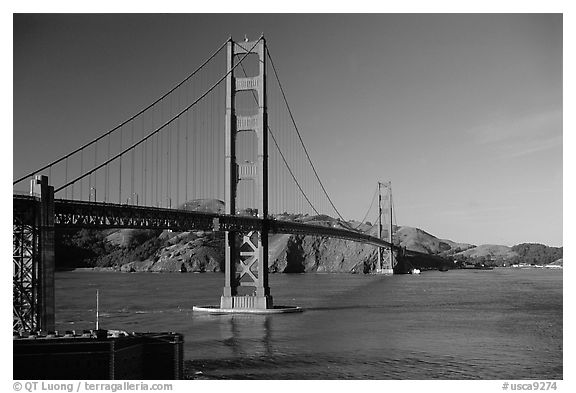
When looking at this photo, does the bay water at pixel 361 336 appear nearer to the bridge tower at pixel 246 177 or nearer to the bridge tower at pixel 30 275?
the bridge tower at pixel 246 177

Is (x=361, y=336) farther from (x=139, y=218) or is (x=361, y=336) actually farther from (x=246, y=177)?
(x=246, y=177)

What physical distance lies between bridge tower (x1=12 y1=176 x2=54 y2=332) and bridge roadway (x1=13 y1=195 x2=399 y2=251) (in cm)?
45

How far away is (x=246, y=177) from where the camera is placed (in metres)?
33.4

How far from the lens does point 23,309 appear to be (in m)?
15.1

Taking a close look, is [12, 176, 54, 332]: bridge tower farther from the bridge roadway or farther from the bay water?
the bay water

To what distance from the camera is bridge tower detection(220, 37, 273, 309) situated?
32500 millimetres

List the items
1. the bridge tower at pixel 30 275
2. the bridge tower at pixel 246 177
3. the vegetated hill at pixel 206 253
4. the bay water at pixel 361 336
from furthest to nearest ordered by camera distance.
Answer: the vegetated hill at pixel 206 253 → the bridge tower at pixel 246 177 → the bay water at pixel 361 336 → the bridge tower at pixel 30 275

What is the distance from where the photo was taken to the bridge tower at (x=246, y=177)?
107 feet

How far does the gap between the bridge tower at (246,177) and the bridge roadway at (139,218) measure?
3.60 feet

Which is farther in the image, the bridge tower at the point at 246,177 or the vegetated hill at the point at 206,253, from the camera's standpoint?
the vegetated hill at the point at 206,253

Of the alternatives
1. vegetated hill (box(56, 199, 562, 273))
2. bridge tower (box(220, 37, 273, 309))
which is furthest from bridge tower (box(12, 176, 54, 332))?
vegetated hill (box(56, 199, 562, 273))

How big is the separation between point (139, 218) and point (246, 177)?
9277mm

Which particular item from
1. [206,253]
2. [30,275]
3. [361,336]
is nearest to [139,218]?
[361,336]

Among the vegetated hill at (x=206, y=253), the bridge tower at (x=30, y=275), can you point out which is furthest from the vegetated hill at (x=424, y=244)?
the bridge tower at (x=30, y=275)
